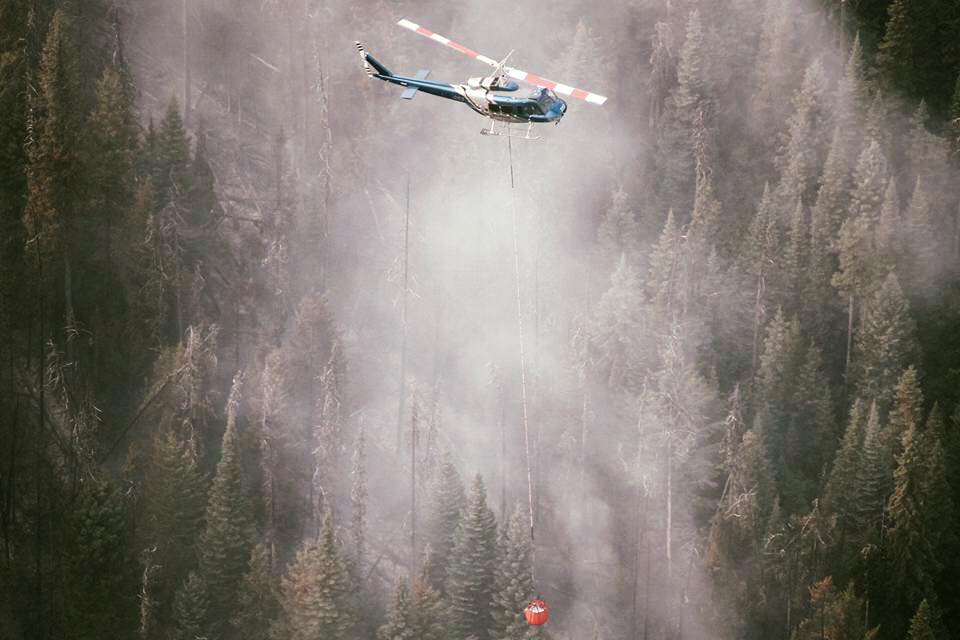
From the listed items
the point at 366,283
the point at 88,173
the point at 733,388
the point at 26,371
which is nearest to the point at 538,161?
the point at 366,283

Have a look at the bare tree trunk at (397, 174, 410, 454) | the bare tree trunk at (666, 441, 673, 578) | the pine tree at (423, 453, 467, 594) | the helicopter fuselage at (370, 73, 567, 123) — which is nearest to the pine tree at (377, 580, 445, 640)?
the pine tree at (423, 453, 467, 594)

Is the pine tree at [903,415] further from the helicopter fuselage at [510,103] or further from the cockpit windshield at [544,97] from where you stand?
the cockpit windshield at [544,97]

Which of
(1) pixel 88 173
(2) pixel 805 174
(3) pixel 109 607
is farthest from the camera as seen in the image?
(2) pixel 805 174

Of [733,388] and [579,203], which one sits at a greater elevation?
[579,203]

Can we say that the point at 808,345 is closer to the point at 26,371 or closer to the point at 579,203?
the point at 579,203

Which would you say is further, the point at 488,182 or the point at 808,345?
the point at 488,182

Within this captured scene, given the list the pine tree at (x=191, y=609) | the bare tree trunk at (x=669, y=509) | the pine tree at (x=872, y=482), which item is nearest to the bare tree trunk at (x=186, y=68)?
the pine tree at (x=191, y=609)
